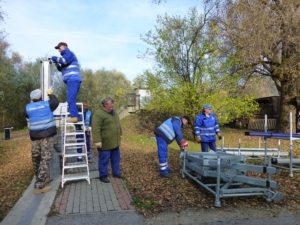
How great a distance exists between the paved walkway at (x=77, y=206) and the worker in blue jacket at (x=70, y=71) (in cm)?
171

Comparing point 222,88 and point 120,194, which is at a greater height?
point 222,88

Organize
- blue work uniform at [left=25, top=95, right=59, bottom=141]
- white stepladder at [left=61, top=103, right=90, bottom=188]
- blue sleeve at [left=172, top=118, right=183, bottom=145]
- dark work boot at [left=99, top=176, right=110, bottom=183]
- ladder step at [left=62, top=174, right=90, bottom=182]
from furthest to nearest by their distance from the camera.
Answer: blue sleeve at [left=172, top=118, right=183, bottom=145]
dark work boot at [left=99, top=176, right=110, bottom=183]
white stepladder at [left=61, top=103, right=90, bottom=188]
ladder step at [left=62, top=174, right=90, bottom=182]
blue work uniform at [left=25, top=95, right=59, bottom=141]

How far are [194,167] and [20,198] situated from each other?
358 centimetres

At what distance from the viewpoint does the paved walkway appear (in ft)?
19.3

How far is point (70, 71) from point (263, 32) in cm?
1277

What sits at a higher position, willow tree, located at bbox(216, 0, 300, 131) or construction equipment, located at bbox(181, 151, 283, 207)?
willow tree, located at bbox(216, 0, 300, 131)

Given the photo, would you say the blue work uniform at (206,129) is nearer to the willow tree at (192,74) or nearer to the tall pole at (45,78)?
the tall pole at (45,78)

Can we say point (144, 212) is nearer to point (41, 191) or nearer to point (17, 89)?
point (41, 191)

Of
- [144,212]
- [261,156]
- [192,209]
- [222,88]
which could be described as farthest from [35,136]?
[222,88]

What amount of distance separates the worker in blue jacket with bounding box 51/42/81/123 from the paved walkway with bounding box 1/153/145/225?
1708 mm

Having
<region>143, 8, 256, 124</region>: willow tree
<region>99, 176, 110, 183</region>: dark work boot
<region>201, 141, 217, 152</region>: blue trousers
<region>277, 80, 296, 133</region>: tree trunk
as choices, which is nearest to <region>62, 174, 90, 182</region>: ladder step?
<region>99, 176, 110, 183</region>: dark work boot

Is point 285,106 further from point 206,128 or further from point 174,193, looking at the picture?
point 174,193

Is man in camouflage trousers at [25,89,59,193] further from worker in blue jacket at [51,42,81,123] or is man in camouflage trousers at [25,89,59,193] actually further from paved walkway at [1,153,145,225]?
worker in blue jacket at [51,42,81,123]

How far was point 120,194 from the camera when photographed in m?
7.42
